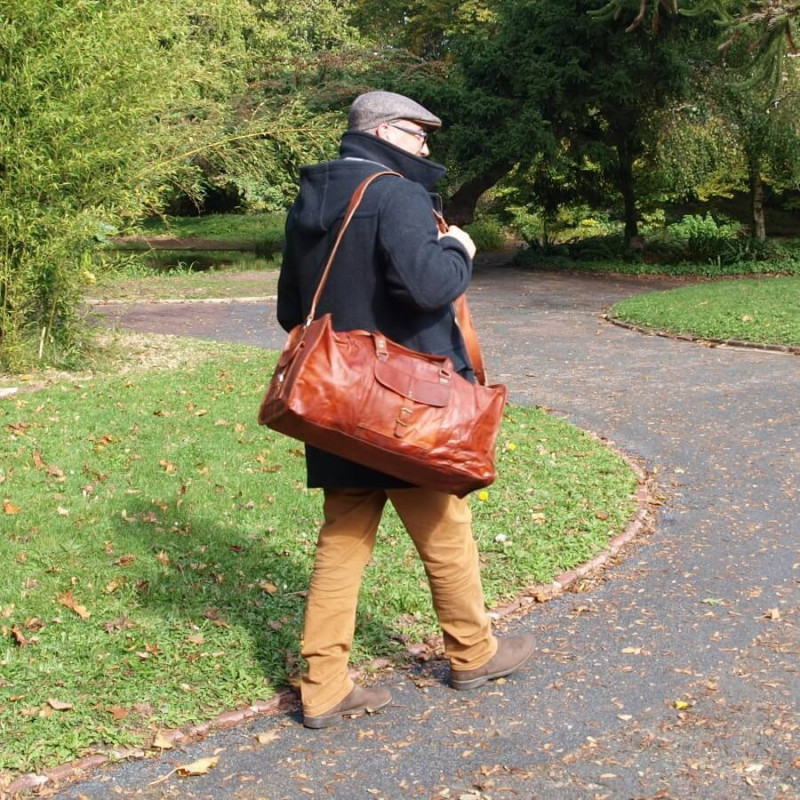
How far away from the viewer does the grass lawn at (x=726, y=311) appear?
42.9 ft

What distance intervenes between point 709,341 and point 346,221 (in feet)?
33.7

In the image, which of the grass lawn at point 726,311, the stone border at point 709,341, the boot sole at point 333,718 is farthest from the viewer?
the grass lawn at point 726,311

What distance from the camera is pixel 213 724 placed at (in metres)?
3.84

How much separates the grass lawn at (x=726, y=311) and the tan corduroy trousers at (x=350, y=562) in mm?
9331

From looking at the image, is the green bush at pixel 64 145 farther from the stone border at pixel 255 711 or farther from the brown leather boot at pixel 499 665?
the brown leather boot at pixel 499 665

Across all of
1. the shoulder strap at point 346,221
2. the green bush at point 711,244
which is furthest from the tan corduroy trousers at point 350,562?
the green bush at point 711,244

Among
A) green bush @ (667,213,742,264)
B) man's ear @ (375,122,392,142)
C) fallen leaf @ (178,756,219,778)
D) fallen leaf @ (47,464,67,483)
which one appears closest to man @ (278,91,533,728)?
man's ear @ (375,122,392,142)

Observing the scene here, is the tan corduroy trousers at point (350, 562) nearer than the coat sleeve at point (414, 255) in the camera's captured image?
No

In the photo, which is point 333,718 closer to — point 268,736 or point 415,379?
point 268,736

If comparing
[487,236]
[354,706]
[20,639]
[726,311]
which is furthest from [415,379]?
[487,236]

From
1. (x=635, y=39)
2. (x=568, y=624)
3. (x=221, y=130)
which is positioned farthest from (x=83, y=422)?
(x=635, y=39)

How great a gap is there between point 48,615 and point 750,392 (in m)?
6.95

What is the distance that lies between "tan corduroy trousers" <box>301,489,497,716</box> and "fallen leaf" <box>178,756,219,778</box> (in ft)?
1.26

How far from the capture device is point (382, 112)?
355cm
